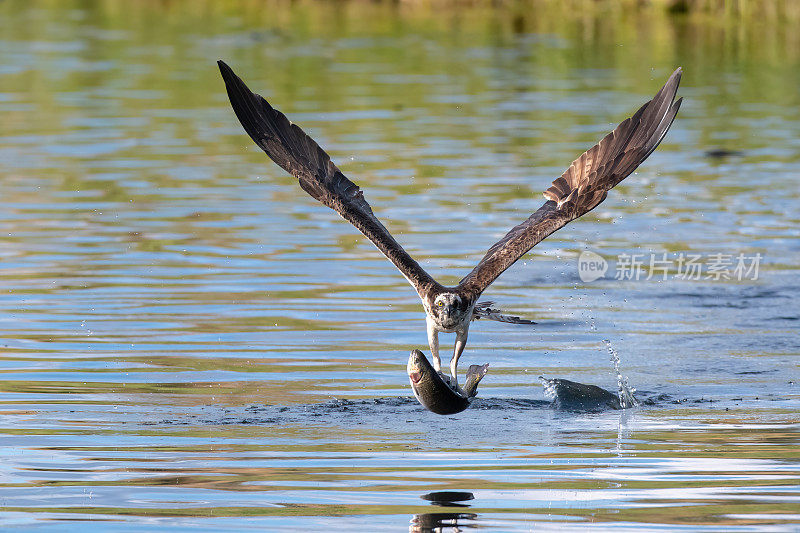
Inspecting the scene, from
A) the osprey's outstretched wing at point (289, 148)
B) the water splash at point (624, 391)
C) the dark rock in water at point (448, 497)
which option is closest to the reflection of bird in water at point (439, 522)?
the dark rock in water at point (448, 497)

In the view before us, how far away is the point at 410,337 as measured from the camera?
42.5 ft

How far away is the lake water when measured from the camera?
864cm

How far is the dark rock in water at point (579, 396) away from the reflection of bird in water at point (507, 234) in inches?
35.1

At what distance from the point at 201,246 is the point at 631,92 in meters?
14.9

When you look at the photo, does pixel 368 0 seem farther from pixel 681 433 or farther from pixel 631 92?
pixel 681 433

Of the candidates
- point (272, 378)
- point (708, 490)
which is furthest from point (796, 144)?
point (708, 490)

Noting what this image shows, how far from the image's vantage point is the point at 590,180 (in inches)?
432

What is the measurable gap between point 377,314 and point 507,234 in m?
3.05

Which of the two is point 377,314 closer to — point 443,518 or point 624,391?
point 624,391

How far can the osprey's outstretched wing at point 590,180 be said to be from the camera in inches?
405
